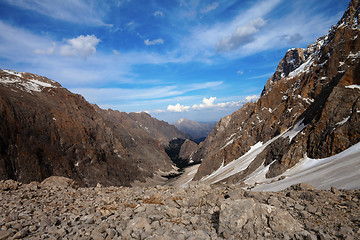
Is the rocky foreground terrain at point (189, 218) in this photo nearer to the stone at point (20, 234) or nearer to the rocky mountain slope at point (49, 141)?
the stone at point (20, 234)

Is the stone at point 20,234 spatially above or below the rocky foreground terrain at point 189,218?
above

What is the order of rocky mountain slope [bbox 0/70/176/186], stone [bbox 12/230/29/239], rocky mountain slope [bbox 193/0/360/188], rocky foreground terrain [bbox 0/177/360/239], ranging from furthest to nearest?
1. rocky mountain slope [bbox 0/70/176/186]
2. rocky mountain slope [bbox 193/0/360/188]
3. rocky foreground terrain [bbox 0/177/360/239]
4. stone [bbox 12/230/29/239]

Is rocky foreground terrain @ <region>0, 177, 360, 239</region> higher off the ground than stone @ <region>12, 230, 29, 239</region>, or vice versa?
stone @ <region>12, 230, 29, 239</region>

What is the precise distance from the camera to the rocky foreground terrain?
605 cm

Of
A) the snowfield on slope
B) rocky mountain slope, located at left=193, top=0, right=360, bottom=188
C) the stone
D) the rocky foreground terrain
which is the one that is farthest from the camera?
the snowfield on slope

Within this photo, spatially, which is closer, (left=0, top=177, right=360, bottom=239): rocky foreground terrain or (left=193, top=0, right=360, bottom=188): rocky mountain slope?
(left=0, top=177, right=360, bottom=239): rocky foreground terrain

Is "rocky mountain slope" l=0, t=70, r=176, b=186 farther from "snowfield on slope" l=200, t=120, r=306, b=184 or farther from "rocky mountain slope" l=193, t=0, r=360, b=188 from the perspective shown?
"rocky mountain slope" l=193, t=0, r=360, b=188

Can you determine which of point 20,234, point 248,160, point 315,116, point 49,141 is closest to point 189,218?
point 20,234

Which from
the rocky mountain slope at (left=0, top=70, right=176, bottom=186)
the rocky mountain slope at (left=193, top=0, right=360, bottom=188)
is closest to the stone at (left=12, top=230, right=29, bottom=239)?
the rocky mountain slope at (left=193, top=0, right=360, bottom=188)

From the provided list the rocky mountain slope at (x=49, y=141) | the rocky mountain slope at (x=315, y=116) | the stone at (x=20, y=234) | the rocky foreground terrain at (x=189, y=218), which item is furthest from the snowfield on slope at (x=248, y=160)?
the rocky mountain slope at (x=49, y=141)

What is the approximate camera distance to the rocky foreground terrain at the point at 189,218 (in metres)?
6.05

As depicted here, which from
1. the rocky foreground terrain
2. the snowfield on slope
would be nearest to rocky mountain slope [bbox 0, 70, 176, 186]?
the snowfield on slope

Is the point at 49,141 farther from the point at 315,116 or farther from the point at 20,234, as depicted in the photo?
the point at 315,116

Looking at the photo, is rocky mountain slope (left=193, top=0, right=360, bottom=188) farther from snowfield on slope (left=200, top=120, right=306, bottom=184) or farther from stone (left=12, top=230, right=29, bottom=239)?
stone (left=12, top=230, right=29, bottom=239)
